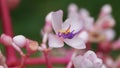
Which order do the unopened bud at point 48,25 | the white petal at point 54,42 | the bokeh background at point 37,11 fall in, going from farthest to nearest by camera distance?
the bokeh background at point 37,11 → the unopened bud at point 48,25 → the white petal at point 54,42

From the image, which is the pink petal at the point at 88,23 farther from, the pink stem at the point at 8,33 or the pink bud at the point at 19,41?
the pink bud at the point at 19,41

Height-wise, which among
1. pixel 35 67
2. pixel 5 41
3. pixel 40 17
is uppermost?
pixel 5 41

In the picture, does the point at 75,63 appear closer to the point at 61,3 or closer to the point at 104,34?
the point at 104,34

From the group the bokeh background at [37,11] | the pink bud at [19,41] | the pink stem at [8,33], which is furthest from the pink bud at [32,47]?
the bokeh background at [37,11]

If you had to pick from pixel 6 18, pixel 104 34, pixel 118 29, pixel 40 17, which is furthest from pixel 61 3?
pixel 6 18

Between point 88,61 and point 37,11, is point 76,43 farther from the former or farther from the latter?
point 37,11

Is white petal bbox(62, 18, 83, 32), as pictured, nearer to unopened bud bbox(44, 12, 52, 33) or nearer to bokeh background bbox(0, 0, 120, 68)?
unopened bud bbox(44, 12, 52, 33)

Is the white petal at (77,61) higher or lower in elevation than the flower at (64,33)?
lower

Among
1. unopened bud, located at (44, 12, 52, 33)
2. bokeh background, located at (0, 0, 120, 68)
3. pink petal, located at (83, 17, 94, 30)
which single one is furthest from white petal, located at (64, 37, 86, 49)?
bokeh background, located at (0, 0, 120, 68)
